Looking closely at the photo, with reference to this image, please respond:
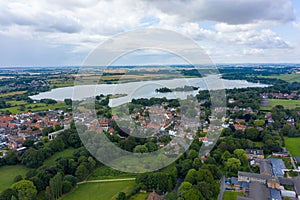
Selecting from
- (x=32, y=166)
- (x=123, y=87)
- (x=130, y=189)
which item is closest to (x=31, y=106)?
(x=123, y=87)

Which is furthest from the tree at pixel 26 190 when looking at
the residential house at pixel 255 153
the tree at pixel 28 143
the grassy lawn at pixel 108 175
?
the residential house at pixel 255 153

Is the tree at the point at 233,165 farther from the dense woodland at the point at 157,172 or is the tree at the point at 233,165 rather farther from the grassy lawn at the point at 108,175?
the grassy lawn at the point at 108,175

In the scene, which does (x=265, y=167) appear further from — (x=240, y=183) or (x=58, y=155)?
(x=58, y=155)

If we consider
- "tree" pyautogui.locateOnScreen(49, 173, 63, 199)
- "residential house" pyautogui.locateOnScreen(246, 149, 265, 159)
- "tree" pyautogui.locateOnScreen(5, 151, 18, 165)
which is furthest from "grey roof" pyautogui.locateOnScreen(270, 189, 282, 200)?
"tree" pyautogui.locateOnScreen(5, 151, 18, 165)

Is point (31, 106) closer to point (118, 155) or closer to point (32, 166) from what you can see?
point (32, 166)

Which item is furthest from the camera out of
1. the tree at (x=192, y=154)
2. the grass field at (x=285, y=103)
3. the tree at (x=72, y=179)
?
the grass field at (x=285, y=103)

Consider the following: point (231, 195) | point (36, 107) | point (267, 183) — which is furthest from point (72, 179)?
point (36, 107)
